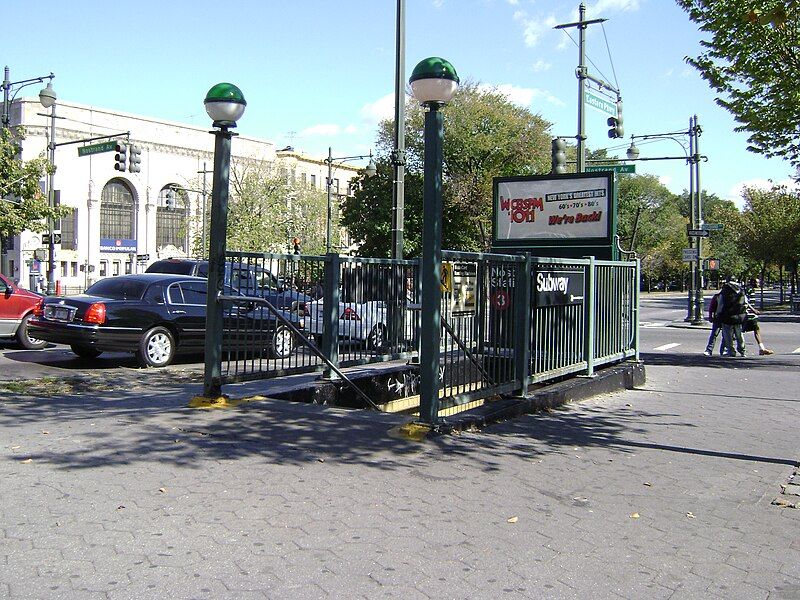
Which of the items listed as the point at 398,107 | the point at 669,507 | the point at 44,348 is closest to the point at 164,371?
the point at 44,348

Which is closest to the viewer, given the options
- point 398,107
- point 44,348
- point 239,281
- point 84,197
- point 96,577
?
point 96,577

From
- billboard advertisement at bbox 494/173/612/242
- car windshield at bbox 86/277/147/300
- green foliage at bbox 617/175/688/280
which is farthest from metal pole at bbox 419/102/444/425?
green foliage at bbox 617/175/688/280

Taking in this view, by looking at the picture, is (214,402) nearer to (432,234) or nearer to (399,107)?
(432,234)

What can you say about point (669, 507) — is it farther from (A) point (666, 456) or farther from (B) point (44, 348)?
(B) point (44, 348)

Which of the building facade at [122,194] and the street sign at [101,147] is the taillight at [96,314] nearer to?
the street sign at [101,147]

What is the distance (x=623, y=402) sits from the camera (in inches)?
395

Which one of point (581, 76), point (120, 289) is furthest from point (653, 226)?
point (120, 289)

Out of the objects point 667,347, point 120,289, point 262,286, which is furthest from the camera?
point 667,347

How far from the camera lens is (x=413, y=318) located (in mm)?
9977

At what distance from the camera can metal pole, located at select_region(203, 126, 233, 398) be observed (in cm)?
772

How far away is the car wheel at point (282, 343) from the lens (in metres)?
8.55

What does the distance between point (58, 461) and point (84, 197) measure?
6543 centimetres

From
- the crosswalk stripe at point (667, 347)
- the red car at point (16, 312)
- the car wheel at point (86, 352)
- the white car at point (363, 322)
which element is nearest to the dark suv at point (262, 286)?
the white car at point (363, 322)

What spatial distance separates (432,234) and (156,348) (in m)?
7.46
